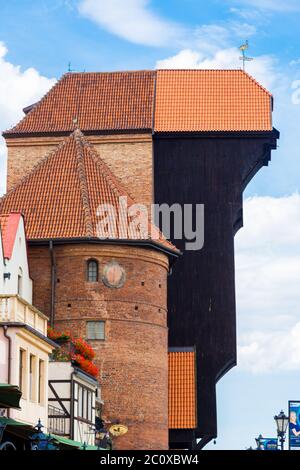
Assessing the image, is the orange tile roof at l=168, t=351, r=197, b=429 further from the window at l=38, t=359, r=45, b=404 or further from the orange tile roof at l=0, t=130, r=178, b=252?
the window at l=38, t=359, r=45, b=404

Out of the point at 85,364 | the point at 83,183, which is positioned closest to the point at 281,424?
the point at 85,364

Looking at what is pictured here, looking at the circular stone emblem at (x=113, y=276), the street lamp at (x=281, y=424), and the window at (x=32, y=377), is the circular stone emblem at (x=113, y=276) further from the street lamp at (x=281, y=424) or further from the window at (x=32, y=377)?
the street lamp at (x=281, y=424)

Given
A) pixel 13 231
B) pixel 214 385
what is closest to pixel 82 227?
pixel 13 231

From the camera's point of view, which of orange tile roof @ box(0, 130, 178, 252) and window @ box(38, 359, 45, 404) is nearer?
window @ box(38, 359, 45, 404)

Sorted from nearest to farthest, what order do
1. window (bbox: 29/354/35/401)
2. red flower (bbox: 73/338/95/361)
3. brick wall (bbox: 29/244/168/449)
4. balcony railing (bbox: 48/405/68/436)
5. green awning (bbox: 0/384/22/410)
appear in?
green awning (bbox: 0/384/22/410)
window (bbox: 29/354/35/401)
balcony railing (bbox: 48/405/68/436)
red flower (bbox: 73/338/95/361)
brick wall (bbox: 29/244/168/449)

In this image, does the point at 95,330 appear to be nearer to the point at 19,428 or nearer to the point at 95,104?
the point at 95,104

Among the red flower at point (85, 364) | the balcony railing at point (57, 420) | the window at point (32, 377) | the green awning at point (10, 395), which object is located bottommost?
the green awning at point (10, 395)

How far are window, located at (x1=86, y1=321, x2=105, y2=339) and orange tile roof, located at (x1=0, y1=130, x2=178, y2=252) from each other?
334 centimetres

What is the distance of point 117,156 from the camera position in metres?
55.0

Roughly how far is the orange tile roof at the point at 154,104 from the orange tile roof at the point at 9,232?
528 inches

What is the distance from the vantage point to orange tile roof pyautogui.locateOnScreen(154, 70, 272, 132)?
181 ft

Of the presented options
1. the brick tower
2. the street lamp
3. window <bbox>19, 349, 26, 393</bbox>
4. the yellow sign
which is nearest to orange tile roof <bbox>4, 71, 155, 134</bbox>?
the brick tower

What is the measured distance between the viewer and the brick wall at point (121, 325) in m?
46.9

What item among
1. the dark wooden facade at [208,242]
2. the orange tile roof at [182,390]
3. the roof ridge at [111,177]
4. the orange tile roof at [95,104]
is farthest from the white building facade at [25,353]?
the orange tile roof at [95,104]
